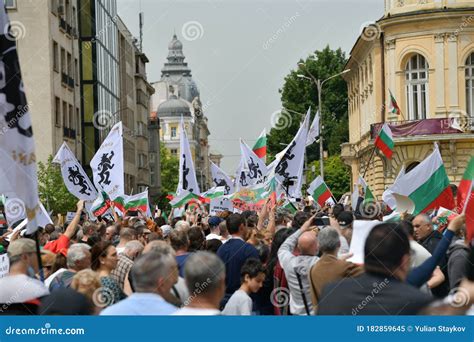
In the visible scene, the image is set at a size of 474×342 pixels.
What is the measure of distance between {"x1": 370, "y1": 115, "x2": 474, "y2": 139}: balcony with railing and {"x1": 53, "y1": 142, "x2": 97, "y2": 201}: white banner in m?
31.5

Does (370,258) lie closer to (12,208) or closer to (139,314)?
(139,314)

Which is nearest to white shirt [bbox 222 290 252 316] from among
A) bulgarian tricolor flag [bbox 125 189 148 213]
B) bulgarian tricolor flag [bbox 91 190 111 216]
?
bulgarian tricolor flag [bbox 91 190 111 216]

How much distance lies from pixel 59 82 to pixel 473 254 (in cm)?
4245

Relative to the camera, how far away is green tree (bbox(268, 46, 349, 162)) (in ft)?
276

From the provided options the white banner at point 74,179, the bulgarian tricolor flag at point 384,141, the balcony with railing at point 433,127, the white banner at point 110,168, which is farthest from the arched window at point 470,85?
the white banner at point 74,179

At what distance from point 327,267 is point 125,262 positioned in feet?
8.78

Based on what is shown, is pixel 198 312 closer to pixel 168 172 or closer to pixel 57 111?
pixel 57 111

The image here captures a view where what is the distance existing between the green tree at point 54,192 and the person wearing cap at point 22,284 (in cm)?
3130

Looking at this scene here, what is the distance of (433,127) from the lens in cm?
5222

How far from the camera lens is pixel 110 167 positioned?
2305 centimetres

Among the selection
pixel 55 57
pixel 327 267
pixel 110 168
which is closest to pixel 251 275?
pixel 327 267

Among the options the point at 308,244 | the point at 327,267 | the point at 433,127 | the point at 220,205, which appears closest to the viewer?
the point at 327,267

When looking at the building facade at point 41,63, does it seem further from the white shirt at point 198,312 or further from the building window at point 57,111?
the white shirt at point 198,312

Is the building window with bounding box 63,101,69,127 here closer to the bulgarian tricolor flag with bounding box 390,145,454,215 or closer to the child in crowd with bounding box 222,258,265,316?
the bulgarian tricolor flag with bounding box 390,145,454,215
